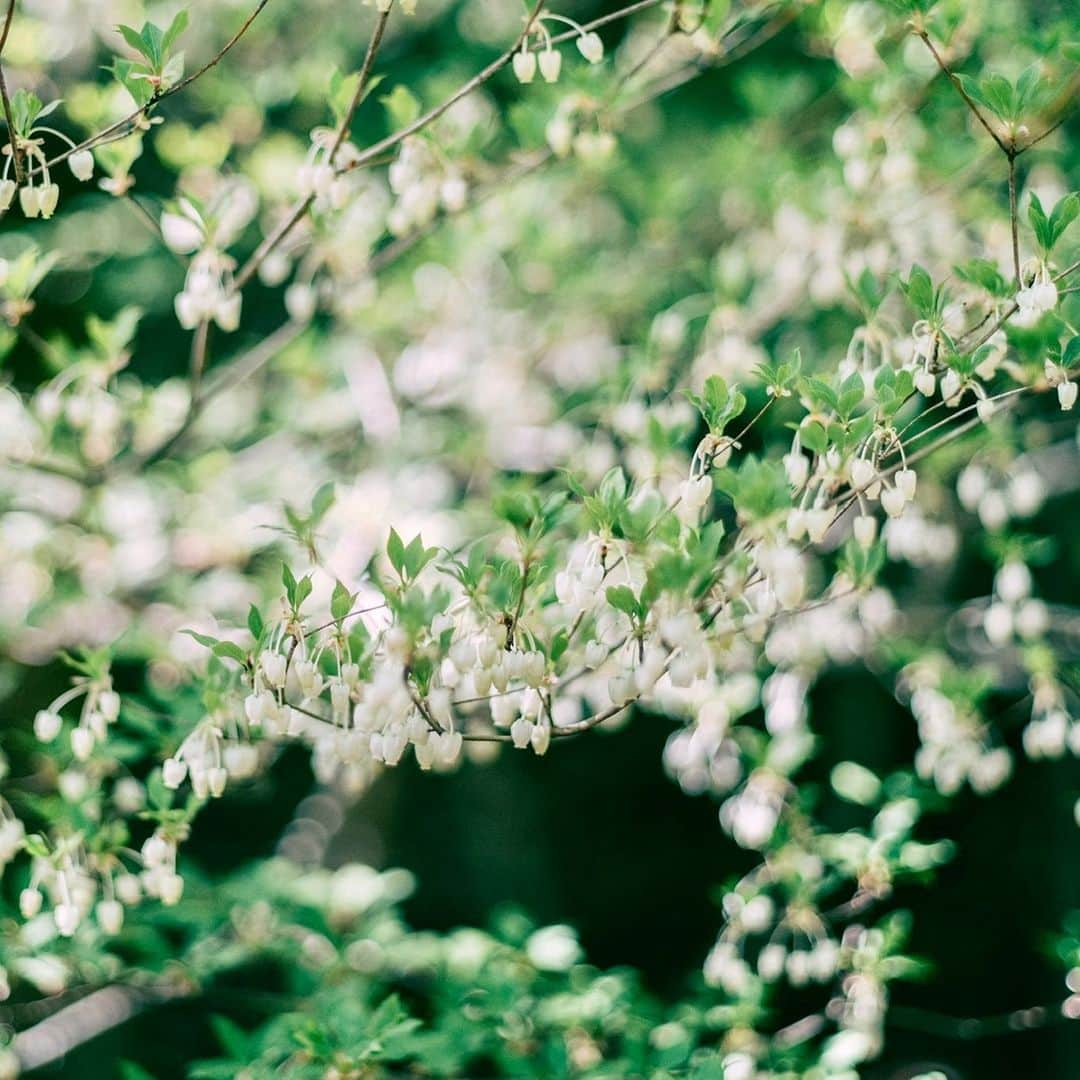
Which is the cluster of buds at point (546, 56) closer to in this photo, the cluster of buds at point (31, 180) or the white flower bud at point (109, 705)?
the cluster of buds at point (31, 180)

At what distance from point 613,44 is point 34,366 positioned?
2779 millimetres

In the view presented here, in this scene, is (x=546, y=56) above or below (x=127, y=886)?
above

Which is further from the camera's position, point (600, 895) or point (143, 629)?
point (600, 895)

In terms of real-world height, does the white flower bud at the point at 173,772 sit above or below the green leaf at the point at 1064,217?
below

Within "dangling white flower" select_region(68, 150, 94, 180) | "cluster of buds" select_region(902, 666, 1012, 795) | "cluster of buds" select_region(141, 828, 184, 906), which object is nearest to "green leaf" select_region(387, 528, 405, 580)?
"cluster of buds" select_region(141, 828, 184, 906)

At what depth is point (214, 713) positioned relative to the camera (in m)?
1.66

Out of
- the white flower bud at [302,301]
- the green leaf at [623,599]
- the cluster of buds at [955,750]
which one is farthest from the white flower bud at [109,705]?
the cluster of buds at [955,750]

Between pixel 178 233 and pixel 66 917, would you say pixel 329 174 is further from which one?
pixel 66 917

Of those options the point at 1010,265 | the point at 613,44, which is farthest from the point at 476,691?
the point at 613,44

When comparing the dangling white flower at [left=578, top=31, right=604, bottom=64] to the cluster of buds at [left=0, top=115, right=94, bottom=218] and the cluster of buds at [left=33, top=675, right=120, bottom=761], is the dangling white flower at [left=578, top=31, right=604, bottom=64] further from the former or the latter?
the cluster of buds at [left=33, top=675, right=120, bottom=761]

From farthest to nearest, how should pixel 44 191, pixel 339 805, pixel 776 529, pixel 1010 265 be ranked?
pixel 339 805 → pixel 1010 265 → pixel 44 191 → pixel 776 529

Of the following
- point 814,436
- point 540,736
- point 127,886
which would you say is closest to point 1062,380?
point 814,436

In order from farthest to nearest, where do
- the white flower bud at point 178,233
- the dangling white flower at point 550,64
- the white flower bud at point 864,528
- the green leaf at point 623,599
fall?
the white flower bud at point 178,233, the dangling white flower at point 550,64, the white flower bud at point 864,528, the green leaf at point 623,599

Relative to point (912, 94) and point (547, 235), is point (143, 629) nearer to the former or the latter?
point (547, 235)
